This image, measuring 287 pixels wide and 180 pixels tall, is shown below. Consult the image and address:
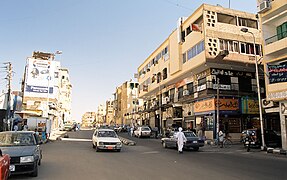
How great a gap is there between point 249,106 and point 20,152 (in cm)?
2808

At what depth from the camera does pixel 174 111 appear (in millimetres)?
41531

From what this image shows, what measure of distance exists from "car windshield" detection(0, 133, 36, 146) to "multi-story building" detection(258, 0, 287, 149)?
58.4 feet

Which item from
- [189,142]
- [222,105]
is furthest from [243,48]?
[189,142]

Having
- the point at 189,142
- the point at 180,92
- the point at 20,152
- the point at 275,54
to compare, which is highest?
the point at 275,54

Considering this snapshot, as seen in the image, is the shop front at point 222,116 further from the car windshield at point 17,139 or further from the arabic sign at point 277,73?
the car windshield at point 17,139

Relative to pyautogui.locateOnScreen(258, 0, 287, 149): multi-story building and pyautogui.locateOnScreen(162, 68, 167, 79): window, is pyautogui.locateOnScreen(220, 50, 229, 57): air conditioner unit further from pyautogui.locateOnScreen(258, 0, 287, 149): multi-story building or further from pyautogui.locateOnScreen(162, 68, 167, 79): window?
pyautogui.locateOnScreen(162, 68, 167, 79): window

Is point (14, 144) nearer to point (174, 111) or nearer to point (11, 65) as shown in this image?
point (11, 65)

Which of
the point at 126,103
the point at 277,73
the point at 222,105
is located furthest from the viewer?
the point at 126,103

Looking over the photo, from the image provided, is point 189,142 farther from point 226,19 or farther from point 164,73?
point 164,73

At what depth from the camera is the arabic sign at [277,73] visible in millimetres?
19719

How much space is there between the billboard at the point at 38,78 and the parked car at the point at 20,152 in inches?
1745

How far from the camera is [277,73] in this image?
20.4m

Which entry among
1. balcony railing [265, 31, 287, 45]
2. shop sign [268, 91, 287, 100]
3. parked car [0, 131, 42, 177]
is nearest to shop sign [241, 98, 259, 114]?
balcony railing [265, 31, 287, 45]

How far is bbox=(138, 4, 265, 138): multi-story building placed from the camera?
29.9 m
